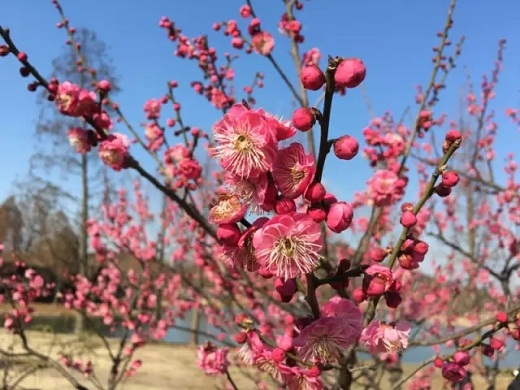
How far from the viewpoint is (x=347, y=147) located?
799 mm

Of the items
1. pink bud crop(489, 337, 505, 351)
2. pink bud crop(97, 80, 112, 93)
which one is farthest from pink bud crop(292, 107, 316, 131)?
pink bud crop(97, 80, 112, 93)

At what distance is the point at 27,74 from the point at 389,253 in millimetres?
1448

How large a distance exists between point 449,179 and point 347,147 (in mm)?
297

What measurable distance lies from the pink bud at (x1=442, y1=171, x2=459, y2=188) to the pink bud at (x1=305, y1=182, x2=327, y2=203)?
326mm

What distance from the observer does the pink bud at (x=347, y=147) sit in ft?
2.62

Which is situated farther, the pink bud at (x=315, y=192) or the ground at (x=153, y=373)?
the ground at (x=153, y=373)

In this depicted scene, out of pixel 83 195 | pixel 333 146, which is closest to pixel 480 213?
pixel 333 146

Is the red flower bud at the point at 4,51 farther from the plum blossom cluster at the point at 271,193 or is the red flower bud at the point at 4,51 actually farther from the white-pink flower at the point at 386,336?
the white-pink flower at the point at 386,336

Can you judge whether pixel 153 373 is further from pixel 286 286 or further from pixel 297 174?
pixel 297 174

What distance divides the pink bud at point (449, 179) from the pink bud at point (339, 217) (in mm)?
282

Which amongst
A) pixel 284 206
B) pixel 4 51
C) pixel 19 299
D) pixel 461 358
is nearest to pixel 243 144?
pixel 284 206

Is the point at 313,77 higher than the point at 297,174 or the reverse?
higher

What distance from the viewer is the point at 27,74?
183 cm

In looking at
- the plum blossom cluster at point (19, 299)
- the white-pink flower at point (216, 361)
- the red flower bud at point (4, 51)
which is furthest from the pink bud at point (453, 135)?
the plum blossom cluster at point (19, 299)
